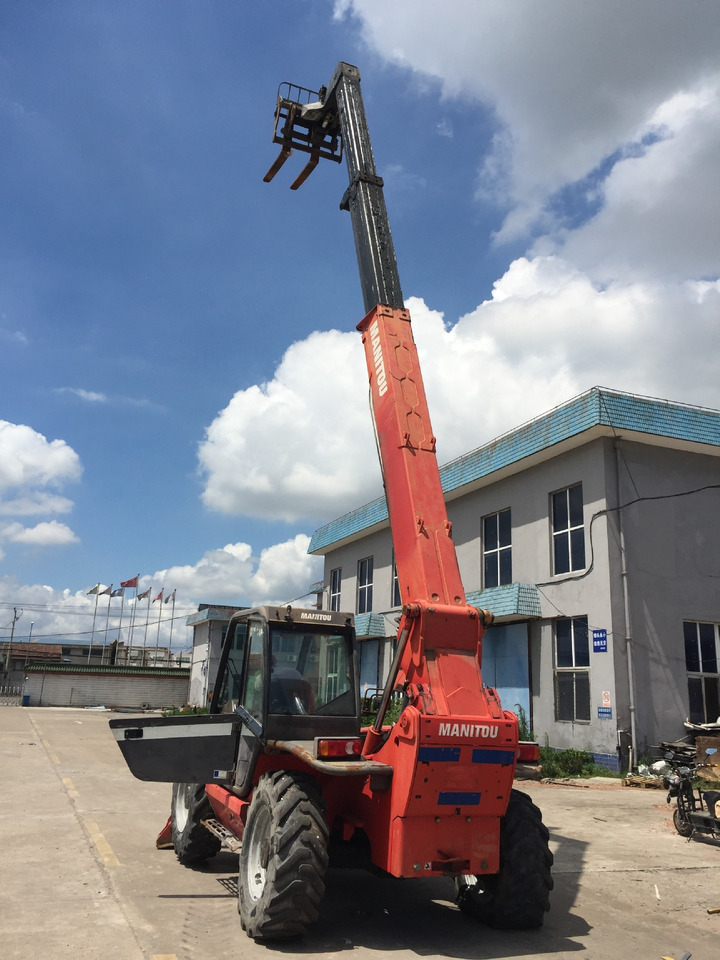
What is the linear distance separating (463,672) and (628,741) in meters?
12.3

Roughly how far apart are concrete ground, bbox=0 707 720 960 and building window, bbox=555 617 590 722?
247 inches

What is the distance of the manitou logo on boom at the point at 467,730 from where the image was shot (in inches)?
209

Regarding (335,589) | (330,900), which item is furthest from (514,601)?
(335,589)

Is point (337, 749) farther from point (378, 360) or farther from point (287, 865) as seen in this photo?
point (378, 360)

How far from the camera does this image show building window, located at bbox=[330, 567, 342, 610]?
32.9m

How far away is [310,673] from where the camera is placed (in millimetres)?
6844

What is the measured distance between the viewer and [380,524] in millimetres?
28109

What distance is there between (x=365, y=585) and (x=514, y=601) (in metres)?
12.1

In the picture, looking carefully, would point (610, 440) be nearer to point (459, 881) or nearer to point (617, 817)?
point (617, 817)

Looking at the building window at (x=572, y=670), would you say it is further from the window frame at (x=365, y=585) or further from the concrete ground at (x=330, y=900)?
the window frame at (x=365, y=585)

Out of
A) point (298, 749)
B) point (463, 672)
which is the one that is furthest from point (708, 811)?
point (298, 749)

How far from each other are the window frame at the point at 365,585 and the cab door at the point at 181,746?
23.0 m

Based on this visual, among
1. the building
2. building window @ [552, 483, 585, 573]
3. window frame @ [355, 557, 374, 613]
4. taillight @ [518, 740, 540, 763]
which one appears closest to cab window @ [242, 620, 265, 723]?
taillight @ [518, 740, 540, 763]

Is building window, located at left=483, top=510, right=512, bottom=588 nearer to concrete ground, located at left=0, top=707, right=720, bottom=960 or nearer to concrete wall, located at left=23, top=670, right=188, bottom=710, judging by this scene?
concrete ground, located at left=0, top=707, right=720, bottom=960
